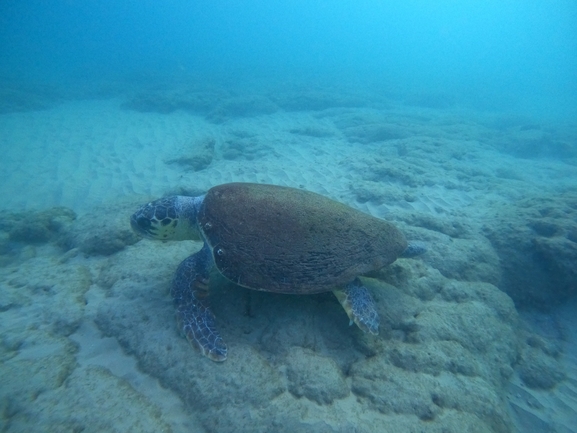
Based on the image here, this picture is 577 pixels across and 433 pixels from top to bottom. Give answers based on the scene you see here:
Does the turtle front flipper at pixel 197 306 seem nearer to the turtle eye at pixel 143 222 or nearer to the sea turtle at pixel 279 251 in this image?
the sea turtle at pixel 279 251

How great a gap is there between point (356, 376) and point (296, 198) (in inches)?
78.8

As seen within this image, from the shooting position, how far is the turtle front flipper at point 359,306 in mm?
2874

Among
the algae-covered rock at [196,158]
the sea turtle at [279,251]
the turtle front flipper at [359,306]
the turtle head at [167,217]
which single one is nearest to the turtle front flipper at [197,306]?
the sea turtle at [279,251]

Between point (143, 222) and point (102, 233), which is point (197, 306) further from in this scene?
point (102, 233)

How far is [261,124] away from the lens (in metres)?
15.5

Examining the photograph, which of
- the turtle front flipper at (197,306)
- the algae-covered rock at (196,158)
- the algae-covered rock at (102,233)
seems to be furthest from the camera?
the algae-covered rock at (196,158)

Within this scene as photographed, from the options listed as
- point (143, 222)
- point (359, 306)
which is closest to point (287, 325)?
point (359, 306)

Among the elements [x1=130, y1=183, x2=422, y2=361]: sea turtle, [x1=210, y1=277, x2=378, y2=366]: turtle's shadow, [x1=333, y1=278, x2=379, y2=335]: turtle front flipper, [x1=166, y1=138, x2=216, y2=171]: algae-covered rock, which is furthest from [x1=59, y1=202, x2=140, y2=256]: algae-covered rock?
[x1=166, y1=138, x2=216, y2=171]: algae-covered rock

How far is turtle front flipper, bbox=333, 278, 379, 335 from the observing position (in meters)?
2.87

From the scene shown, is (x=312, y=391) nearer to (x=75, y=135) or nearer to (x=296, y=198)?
(x=296, y=198)

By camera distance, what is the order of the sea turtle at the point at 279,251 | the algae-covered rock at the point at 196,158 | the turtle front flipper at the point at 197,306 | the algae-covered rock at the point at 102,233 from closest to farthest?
the turtle front flipper at the point at 197,306, the sea turtle at the point at 279,251, the algae-covered rock at the point at 102,233, the algae-covered rock at the point at 196,158

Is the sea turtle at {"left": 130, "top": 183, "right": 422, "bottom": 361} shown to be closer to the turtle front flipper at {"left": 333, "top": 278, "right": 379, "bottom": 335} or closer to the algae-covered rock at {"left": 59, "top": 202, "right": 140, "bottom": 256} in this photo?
the turtle front flipper at {"left": 333, "top": 278, "right": 379, "bottom": 335}

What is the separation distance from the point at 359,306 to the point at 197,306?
1748 millimetres

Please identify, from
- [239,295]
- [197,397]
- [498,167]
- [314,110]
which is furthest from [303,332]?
[314,110]
